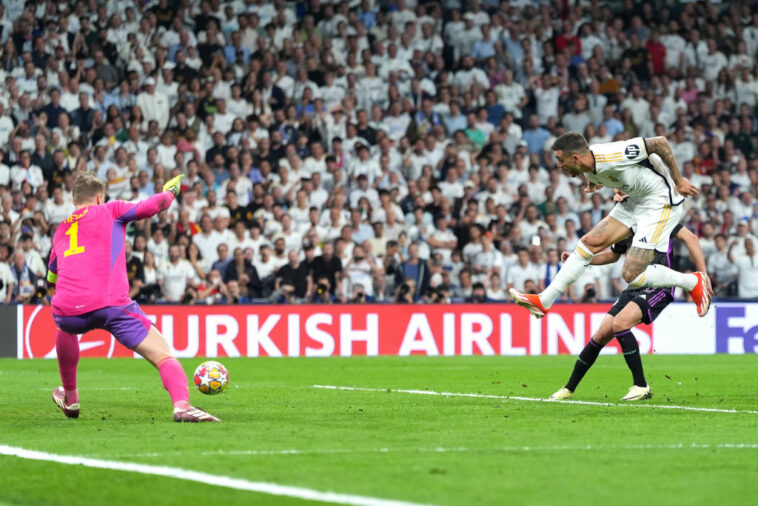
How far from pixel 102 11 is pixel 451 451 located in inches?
758

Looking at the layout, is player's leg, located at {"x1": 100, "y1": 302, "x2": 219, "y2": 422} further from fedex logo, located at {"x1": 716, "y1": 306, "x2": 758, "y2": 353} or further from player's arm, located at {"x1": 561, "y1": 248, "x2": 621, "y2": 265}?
fedex logo, located at {"x1": 716, "y1": 306, "x2": 758, "y2": 353}

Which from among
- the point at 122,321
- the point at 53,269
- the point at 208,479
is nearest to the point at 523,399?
the point at 122,321

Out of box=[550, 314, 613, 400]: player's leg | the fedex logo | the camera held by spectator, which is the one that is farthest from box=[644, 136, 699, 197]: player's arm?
the fedex logo

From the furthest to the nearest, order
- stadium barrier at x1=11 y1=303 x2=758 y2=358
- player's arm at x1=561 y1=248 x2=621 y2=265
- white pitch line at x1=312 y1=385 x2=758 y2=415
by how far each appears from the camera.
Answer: stadium barrier at x1=11 y1=303 x2=758 y2=358, player's arm at x1=561 y1=248 x2=621 y2=265, white pitch line at x1=312 y1=385 x2=758 y2=415

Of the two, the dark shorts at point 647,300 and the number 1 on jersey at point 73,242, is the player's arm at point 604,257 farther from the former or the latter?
the number 1 on jersey at point 73,242

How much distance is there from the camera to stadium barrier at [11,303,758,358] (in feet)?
68.6

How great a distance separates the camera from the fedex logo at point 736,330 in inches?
896

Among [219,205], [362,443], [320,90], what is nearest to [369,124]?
[320,90]

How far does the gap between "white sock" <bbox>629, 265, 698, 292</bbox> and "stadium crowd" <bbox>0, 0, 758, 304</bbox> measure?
1058 centimetres

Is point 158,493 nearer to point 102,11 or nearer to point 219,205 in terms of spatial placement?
point 219,205

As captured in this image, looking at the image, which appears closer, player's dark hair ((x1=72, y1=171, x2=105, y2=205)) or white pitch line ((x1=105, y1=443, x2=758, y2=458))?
white pitch line ((x1=105, y1=443, x2=758, y2=458))

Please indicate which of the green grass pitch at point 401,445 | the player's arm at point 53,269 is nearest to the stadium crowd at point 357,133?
the green grass pitch at point 401,445

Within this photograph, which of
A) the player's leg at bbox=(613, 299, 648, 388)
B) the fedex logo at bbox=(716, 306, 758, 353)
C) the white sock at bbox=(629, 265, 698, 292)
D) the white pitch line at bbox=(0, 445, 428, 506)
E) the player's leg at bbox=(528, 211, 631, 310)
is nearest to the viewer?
the white pitch line at bbox=(0, 445, 428, 506)

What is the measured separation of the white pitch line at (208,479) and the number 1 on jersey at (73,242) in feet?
6.40
